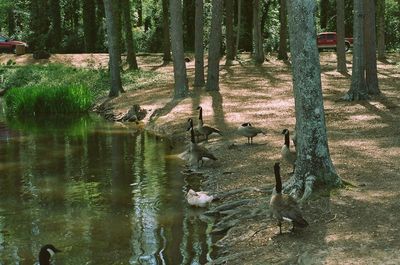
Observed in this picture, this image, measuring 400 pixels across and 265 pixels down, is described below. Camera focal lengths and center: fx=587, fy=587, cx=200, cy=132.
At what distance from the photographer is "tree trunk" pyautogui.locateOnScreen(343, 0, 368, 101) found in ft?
71.8

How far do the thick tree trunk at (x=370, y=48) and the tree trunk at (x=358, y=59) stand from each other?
106 cm

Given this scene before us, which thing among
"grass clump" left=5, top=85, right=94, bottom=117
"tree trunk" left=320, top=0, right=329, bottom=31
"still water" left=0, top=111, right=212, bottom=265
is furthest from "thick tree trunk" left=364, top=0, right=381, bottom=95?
"tree trunk" left=320, top=0, right=329, bottom=31

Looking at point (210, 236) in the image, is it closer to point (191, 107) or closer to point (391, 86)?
point (191, 107)

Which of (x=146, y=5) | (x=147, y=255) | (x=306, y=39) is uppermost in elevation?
(x=146, y=5)

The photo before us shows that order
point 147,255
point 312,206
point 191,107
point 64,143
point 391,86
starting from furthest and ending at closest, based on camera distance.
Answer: point 391,86, point 191,107, point 64,143, point 312,206, point 147,255

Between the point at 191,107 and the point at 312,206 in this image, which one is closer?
the point at 312,206

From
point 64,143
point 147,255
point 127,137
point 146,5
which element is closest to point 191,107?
point 127,137

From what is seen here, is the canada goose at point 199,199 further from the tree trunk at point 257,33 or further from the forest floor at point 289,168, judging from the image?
the tree trunk at point 257,33

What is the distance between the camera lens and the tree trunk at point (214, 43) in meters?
27.1

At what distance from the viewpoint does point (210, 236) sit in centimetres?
1041

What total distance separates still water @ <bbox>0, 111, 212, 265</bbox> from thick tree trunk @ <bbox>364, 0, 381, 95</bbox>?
9.26 meters

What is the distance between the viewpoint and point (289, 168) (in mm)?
13906

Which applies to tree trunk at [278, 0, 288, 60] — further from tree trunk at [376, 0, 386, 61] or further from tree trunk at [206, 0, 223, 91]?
tree trunk at [206, 0, 223, 91]

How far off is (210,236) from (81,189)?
4943 mm
